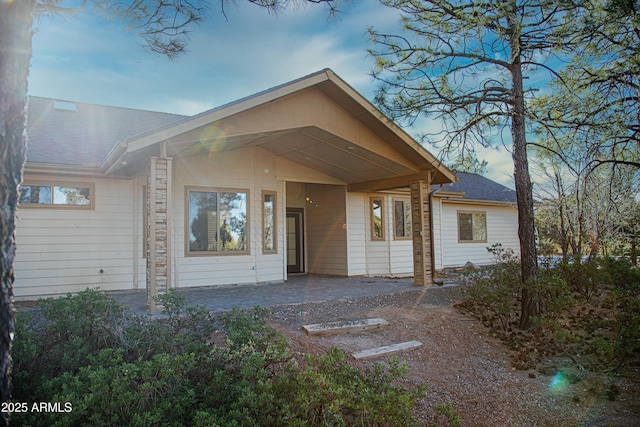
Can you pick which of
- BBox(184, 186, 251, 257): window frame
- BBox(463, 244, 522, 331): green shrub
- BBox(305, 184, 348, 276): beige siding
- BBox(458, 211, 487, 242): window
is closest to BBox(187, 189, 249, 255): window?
BBox(184, 186, 251, 257): window frame

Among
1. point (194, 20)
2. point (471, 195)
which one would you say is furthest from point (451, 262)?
point (194, 20)

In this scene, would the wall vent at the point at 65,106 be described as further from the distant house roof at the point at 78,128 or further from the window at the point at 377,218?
the window at the point at 377,218

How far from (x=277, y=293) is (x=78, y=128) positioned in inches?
261

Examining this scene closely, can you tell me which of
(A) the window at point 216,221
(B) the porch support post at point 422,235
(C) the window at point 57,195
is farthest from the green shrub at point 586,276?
(C) the window at point 57,195

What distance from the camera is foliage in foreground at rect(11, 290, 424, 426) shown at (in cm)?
254

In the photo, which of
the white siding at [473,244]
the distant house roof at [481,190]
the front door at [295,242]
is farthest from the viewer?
the distant house roof at [481,190]

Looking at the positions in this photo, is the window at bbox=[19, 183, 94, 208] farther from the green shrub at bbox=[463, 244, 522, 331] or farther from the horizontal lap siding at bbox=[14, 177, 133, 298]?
the green shrub at bbox=[463, 244, 522, 331]

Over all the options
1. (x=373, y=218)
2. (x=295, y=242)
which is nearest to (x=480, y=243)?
(x=373, y=218)

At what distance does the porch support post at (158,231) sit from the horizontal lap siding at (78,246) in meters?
2.76

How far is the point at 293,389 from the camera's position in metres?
2.96

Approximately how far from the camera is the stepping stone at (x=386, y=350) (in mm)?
4863

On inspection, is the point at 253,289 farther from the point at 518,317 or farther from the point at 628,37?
the point at 628,37

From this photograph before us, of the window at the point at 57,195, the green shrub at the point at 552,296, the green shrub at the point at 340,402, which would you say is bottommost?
the green shrub at the point at 340,402

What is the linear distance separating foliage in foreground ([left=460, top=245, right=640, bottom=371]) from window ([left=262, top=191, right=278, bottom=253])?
4722mm
